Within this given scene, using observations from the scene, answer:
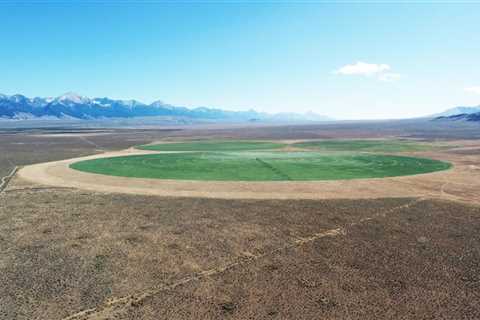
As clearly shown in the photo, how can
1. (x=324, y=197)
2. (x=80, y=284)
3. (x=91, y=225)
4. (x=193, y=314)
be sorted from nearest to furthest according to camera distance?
(x=193, y=314) → (x=80, y=284) → (x=91, y=225) → (x=324, y=197)

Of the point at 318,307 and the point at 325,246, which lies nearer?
the point at 318,307

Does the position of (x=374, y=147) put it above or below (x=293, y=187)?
above

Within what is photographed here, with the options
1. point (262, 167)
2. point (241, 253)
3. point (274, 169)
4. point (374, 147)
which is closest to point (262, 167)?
point (262, 167)

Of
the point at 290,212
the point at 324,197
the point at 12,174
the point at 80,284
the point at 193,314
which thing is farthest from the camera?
the point at 12,174

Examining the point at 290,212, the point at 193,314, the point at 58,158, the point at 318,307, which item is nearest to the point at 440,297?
the point at 318,307

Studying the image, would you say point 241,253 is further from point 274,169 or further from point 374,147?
point 374,147

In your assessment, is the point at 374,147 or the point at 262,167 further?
the point at 374,147

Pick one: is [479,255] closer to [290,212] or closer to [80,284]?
[290,212]
